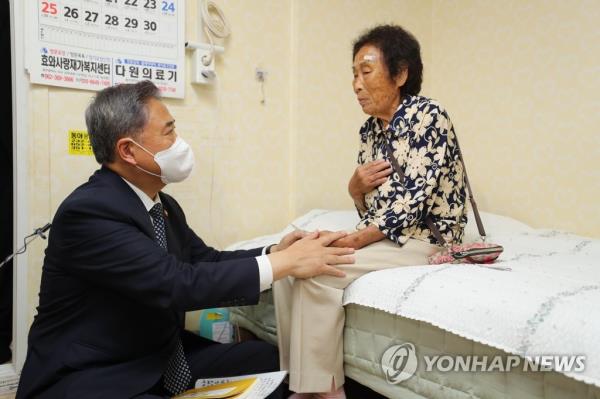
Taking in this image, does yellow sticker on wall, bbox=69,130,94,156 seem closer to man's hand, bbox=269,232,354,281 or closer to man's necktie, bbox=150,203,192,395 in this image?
man's necktie, bbox=150,203,192,395

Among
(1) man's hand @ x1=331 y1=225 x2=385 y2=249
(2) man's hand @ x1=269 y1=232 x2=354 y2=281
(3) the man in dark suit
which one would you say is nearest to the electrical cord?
(3) the man in dark suit

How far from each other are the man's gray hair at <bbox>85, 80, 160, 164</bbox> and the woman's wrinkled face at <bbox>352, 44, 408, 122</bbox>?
69 centimetres

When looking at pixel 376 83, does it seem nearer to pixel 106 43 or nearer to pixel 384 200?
pixel 384 200

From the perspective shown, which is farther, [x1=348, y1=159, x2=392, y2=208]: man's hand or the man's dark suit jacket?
[x1=348, y1=159, x2=392, y2=208]: man's hand

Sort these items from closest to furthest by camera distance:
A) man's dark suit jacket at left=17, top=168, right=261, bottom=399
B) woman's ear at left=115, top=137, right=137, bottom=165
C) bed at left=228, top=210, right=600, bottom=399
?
bed at left=228, top=210, right=600, bottom=399 → man's dark suit jacket at left=17, top=168, right=261, bottom=399 → woman's ear at left=115, top=137, right=137, bottom=165

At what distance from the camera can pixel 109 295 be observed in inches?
42.3

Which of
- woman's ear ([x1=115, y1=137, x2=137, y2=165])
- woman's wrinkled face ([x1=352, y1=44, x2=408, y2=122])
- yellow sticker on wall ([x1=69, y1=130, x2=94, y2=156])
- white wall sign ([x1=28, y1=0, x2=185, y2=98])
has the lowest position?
woman's ear ([x1=115, y1=137, x2=137, y2=165])

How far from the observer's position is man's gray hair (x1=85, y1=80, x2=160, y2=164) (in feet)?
3.76

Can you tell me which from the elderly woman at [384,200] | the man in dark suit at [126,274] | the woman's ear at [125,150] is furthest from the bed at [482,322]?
the woman's ear at [125,150]

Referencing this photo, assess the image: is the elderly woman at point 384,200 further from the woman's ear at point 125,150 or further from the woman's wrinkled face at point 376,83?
the woman's ear at point 125,150

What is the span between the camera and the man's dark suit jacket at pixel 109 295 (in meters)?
1.01

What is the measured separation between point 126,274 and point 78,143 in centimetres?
91

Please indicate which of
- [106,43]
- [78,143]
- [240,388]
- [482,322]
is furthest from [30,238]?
[482,322]

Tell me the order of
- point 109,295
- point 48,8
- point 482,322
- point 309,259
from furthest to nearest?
point 48,8 → point 309,259 → point 109,295 → point 482,322
